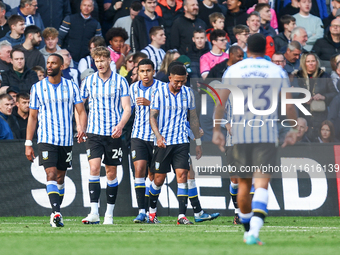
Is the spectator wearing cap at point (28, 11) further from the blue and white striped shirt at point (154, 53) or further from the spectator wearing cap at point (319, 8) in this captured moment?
the spectator wearing cap at point (319, 8)

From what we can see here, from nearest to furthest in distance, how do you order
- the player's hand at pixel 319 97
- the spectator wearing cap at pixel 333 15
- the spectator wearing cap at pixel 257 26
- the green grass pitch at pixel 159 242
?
the green grass pitch at pixel 159 242
the player's hand at pixel 319 97
the spectator wearing cap at pixel 257 26
the spectator wearing cap at pixel 333 15

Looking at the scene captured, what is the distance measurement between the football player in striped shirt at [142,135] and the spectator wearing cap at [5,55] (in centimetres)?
407

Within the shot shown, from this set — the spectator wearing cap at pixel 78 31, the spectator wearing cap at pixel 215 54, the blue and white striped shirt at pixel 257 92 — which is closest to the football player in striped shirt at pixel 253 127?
the blue and white striped shirt at pixel 257 92

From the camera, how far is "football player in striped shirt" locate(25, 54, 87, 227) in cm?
877

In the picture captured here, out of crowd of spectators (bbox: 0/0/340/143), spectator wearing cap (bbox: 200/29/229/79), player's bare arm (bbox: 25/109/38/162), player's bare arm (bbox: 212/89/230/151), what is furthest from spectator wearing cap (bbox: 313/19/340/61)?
player's bare arm (bbox: 212/89/230/151)

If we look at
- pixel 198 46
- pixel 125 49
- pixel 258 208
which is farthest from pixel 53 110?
pixel 198 46

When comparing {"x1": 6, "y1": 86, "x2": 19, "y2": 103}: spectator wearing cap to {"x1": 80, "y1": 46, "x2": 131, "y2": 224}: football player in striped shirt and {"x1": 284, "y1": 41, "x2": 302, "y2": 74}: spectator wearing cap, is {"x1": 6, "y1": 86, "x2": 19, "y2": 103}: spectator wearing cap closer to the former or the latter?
{"x1": 80, "y1": 46, "x2": 131, "y2": 224}: football player in striped shirt

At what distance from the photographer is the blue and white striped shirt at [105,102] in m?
9.40

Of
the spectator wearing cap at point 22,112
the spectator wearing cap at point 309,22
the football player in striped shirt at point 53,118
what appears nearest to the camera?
the football player in striped shirt at point 53,118

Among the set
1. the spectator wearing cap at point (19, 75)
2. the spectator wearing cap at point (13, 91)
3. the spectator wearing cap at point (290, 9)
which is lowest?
the spectator wearing cap at point (13, 91)

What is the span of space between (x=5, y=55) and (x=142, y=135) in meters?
4.51

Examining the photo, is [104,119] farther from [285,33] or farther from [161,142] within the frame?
[285,33]

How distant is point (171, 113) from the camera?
9.45 meters

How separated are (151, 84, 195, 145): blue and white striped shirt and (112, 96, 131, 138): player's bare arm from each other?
38 cm
